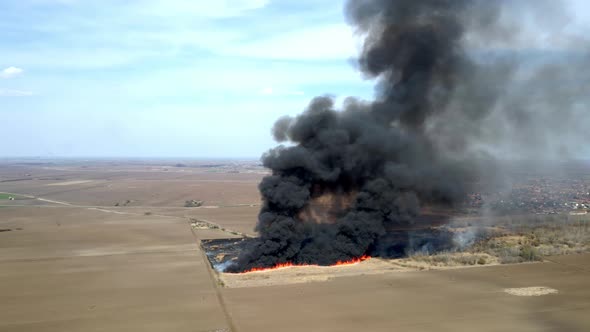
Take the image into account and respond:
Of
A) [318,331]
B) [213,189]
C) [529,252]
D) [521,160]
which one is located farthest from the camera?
[213,189]

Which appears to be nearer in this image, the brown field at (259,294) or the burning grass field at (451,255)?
the brown field at (259,294)

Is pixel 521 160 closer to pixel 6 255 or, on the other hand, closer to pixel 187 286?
pixel 187 286

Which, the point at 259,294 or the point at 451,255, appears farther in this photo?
the point at 451,255

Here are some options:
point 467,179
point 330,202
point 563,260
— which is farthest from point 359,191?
point 563,260

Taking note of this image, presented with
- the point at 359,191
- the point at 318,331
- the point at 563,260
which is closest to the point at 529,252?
the point at 563,260

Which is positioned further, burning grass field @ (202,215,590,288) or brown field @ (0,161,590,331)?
burning grass field @ (202,215,590,288)

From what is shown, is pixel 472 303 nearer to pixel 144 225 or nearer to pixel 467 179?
pixel 467 179

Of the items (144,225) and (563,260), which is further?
(144,225)

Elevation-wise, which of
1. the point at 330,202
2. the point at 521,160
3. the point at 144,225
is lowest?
the point at 144,225

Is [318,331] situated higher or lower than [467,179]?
lower

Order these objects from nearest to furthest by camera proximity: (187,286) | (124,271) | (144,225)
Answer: (187,286) < (124,271) < (144,225)
